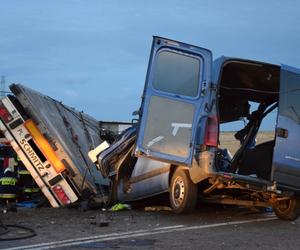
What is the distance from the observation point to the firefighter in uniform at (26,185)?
11.5 metres

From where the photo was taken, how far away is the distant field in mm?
9601

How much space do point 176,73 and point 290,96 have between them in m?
1.72

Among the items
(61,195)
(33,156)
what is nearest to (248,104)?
(61,195)

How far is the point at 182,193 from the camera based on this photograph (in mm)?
8930

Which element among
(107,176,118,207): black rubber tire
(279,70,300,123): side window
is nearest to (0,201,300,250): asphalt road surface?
(107,176,118,207): black rubber tire

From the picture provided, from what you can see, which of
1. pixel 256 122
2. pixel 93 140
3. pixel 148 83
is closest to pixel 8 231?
pixel 148 83

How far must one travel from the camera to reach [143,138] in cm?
835

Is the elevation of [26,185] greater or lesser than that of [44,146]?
lesser

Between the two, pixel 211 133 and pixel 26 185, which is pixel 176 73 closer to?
pixel 211 133

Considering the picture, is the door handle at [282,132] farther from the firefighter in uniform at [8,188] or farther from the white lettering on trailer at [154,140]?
A: the firefighter in uniform at [8,188]

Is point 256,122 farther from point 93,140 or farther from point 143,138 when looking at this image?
point 93,140

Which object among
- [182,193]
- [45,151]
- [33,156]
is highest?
[45,151]

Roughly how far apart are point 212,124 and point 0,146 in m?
5.73

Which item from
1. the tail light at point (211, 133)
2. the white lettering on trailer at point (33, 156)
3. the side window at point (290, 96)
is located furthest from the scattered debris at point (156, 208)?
the side window at point (290, 96)
